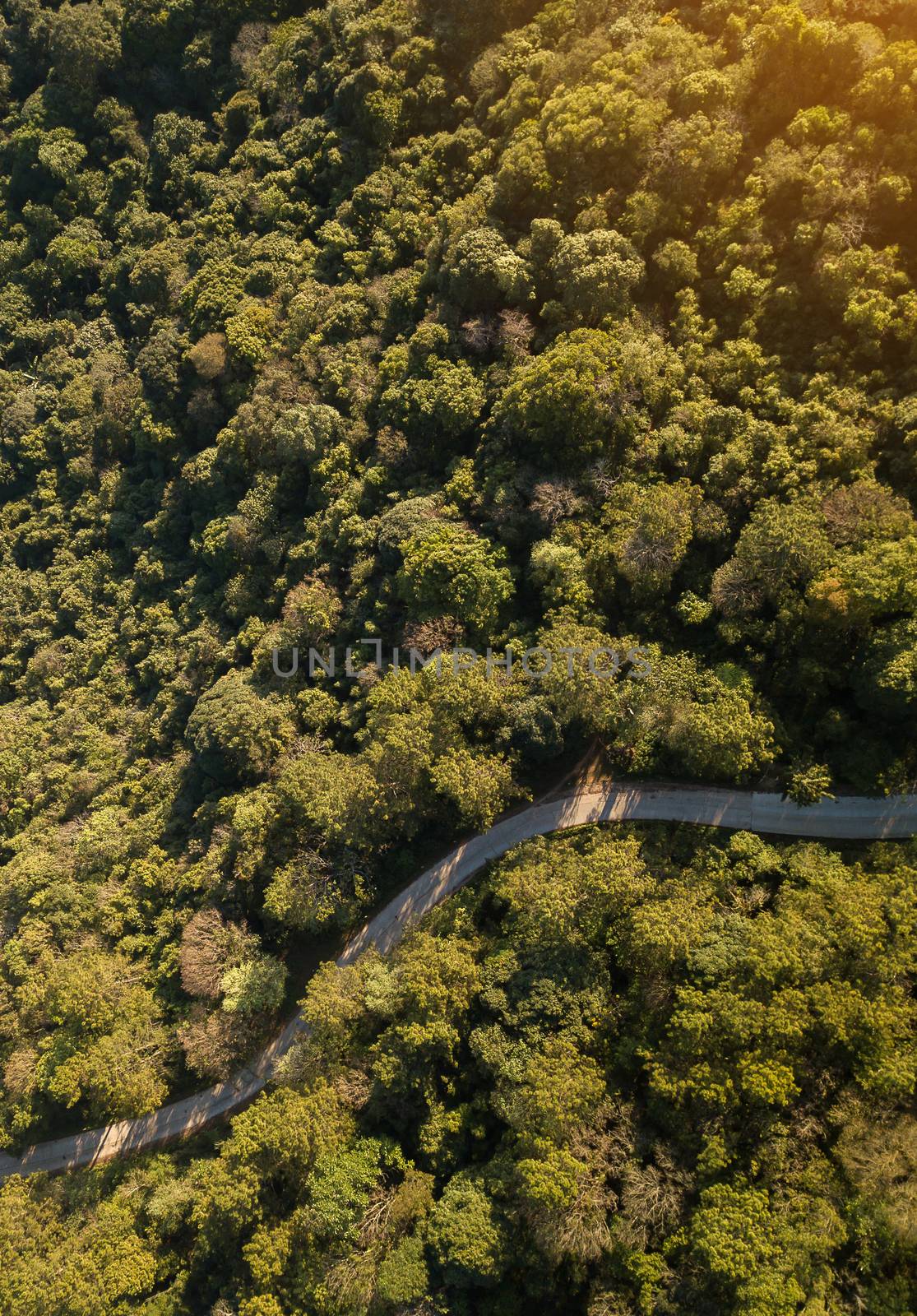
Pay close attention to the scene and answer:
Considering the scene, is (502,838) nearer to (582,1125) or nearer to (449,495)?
(582,1125)

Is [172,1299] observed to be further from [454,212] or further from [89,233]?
[89,233]

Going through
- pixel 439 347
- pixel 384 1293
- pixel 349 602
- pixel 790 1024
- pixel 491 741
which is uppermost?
pixel 439 347

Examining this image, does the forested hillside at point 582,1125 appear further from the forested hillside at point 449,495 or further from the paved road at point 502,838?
the paved road at point 502,838

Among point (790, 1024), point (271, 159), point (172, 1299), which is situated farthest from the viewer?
point (271, 159)

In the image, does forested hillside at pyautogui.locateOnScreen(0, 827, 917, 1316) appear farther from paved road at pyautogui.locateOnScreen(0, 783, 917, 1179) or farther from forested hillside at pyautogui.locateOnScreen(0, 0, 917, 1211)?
paved road at pyautogui.locateOnScreen(0, 783, 917, 1179)

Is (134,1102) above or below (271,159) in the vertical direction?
below

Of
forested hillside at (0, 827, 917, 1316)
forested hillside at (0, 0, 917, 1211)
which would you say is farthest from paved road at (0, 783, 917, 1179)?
forested hillside at (0, 827, 917, 1316)

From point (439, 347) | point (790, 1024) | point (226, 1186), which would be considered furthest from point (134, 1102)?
point (439, 347)

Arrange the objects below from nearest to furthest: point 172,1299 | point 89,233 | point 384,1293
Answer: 1. point 384,1293
2. point 172,1299
3. point 89,233
